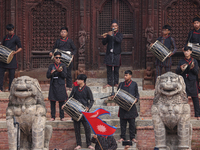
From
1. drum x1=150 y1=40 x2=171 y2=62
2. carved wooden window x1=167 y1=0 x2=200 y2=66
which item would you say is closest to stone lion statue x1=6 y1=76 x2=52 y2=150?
drum x1=150 y1=40 x2=171 y2=62

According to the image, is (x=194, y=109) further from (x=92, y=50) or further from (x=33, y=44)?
(x=33, y=44)

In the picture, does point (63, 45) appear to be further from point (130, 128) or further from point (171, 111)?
point (171, 111)

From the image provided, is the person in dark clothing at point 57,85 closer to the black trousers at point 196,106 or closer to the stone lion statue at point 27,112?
the stone lion statue at point 27,112

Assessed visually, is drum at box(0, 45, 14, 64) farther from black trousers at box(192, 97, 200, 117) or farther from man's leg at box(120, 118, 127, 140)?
black trousers at box(192, 97, 200, 117)

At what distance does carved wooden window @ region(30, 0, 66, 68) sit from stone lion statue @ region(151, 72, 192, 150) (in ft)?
21.4

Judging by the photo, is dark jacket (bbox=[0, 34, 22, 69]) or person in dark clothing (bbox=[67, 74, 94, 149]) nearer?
person in dark clothing (bbox=[67, 74, 94, 149])

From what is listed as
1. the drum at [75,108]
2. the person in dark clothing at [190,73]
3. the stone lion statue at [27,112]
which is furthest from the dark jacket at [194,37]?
the stone lion statue at [27,112]

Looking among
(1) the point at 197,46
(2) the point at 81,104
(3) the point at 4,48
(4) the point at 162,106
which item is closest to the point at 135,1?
(1) the point at 197,46

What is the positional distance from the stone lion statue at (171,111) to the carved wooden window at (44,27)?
6.54 metres

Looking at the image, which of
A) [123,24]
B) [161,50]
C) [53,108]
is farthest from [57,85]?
[123,24]

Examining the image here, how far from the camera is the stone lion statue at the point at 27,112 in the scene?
829cm

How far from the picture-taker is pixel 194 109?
34.7 ft

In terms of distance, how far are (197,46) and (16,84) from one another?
509cm

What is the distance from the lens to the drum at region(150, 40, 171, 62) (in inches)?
459
